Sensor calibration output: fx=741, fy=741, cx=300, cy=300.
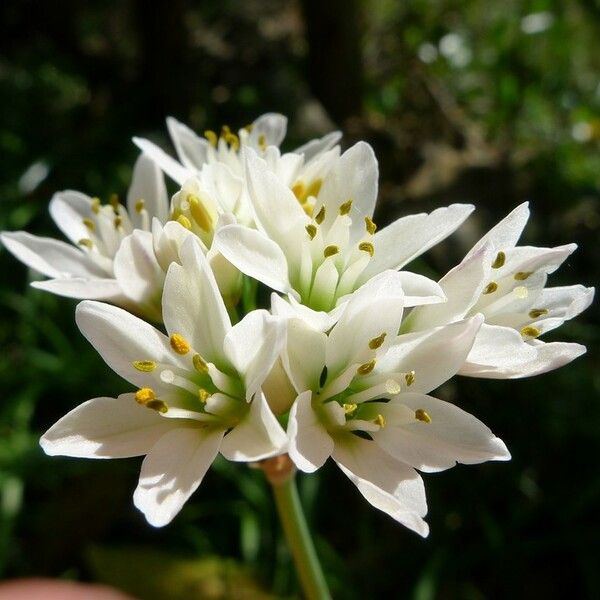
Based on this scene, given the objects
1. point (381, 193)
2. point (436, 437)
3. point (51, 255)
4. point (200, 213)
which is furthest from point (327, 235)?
point (381, 193)

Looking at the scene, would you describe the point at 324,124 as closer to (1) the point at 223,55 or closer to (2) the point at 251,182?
(1) the point at 223,55

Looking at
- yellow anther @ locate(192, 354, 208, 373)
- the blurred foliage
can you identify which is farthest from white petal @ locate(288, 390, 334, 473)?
the blurred foliage

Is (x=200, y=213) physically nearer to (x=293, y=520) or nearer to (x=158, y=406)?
(x=158, y=406)

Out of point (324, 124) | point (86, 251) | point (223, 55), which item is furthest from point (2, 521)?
A: point (223, 55)

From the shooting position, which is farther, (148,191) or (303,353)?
(148,191)

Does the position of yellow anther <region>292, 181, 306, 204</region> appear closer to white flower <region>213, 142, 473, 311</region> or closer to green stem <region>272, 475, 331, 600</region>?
white flower <region>213, 142, 473, 311</region>

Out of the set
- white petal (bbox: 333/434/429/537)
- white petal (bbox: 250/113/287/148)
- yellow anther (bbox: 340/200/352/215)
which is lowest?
white petal (bbox: 333/434/429/537)
